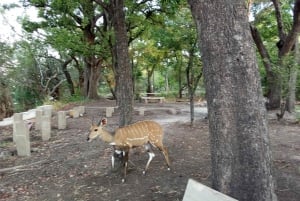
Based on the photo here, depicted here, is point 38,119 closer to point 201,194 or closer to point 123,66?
point 123,66

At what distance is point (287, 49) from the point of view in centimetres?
1401

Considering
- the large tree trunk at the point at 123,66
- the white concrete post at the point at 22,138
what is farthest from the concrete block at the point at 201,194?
the white concrete post at the point at 22,138

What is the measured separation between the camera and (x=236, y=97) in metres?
3.41

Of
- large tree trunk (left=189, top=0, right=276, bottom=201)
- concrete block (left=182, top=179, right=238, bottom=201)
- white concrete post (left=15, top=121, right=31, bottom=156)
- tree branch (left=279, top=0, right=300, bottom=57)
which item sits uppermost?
tree branch (left=279, top=0, right=300, bottom=57)

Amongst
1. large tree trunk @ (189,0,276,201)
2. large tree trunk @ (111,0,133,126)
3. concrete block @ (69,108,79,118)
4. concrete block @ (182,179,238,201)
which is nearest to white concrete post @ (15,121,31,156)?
large tree trunk @ (111,0,133,126)

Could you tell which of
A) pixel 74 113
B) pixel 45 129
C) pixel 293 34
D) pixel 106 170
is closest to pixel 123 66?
pixel 106 170

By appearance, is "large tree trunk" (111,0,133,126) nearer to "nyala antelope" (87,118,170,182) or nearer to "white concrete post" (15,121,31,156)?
"nyala antelope" (87,118,170,182)

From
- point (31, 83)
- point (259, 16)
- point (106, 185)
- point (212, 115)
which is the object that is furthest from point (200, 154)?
point (31, 83)

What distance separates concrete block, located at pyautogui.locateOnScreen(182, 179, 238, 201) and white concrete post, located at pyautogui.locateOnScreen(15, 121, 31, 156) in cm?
587

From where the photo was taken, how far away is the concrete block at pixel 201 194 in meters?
2.53

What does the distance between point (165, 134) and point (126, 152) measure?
3.72 meters

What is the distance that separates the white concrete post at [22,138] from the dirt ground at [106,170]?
0.16 m

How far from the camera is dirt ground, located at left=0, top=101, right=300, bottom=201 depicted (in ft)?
17.5

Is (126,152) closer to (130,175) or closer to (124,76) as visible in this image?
(130,175)
